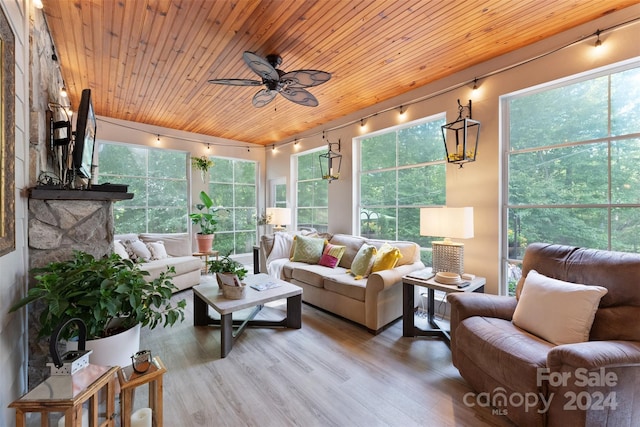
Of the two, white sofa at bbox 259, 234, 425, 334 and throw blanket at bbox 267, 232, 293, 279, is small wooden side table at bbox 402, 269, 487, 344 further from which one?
throw blanket at bbox 267, 232, 293, 279

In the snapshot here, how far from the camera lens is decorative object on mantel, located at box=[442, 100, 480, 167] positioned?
9.58 feet

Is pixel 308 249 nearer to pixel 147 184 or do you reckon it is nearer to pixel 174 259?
pixel 174 259

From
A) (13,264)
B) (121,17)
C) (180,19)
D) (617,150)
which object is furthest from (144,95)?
(617,150)

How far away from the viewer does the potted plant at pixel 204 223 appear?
5137 mm

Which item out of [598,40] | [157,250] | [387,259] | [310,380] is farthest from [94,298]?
[598,40]

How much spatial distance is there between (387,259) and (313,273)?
97 centimetres

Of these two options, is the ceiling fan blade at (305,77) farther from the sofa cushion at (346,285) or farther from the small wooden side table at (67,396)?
the small wooden side table at (67,396)

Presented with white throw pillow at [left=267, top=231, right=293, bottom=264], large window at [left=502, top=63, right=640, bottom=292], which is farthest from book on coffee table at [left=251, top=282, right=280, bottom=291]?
large window at [left=502, top=63, right=640, bottom=292]

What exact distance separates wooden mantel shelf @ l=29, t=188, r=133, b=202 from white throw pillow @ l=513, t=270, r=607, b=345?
123 inches

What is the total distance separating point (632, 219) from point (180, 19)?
4010mm

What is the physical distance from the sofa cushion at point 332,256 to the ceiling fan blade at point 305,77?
220 centimetres

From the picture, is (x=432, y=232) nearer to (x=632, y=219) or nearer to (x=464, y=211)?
(x=464, y=211)

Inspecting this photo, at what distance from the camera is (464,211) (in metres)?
2.55

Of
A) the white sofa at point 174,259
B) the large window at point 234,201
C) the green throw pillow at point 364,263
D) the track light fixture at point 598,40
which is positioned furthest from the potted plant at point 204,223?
the track light fixture at point 598,40
